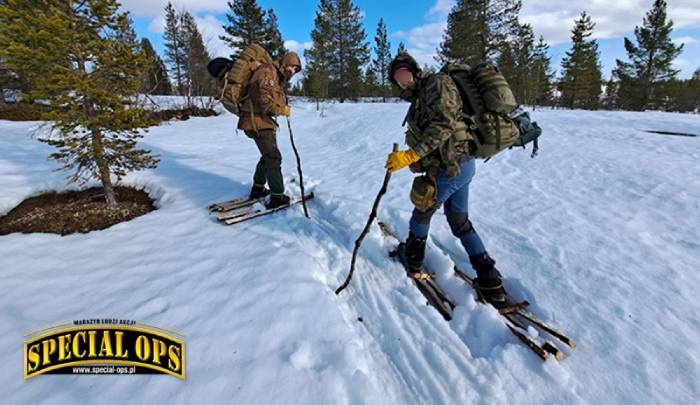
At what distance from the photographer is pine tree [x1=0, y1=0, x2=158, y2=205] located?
3898 millimetres

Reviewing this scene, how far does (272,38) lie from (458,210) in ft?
104

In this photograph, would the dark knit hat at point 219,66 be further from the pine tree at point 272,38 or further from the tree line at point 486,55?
the pine tree at point 272,38

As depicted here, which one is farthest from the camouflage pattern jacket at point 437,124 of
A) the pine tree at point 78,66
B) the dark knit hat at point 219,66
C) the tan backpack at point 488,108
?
the pine tree at point 78,66

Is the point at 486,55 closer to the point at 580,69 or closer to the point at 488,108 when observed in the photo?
the point at 580,69

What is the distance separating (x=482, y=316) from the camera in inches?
102

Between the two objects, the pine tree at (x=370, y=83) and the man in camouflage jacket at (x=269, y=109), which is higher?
the pine tree at (x=370, y=83)

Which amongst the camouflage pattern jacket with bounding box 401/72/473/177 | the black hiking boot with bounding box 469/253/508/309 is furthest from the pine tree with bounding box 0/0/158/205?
the black hiking boot with bounding box 469/253/508/309

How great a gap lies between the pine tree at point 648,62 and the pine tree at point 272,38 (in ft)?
107

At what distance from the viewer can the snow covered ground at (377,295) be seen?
203 centimetres

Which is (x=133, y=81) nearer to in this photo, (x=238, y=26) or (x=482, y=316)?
(x=482, y=316)

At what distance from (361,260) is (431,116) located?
1860 millimetres

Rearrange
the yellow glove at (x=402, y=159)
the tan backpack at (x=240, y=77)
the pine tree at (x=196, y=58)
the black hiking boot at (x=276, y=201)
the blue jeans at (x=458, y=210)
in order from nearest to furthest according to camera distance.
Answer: the yellow glove at (x=402, y=159)
the blue jeans at (x=458, y=210)
the tan backpack at (x=240, y=77)
the black hiking boot at (x=276, y=201)
the pine tree at (x=196, y=58)

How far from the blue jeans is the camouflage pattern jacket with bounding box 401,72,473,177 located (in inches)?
5.4

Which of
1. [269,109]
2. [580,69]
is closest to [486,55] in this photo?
[580,69]
